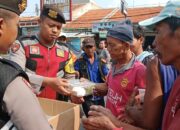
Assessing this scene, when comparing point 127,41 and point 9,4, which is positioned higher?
point 9,4

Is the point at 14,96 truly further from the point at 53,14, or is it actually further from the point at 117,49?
the point at 53,14

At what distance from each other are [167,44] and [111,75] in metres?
1.08

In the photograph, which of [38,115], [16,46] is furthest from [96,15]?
[38,115]

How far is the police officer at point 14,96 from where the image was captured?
1.06m

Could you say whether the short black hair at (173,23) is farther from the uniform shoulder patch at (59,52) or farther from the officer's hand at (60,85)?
the uniform shoulder patch at (59,52)

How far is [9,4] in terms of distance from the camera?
1.19 metres

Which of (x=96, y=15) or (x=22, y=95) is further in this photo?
(x=96, y=15)

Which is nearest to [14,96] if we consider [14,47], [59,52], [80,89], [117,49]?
[80,89]

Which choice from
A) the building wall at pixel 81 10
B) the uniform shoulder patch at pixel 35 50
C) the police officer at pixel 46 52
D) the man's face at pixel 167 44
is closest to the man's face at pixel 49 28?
the police officer at pixel 46 52

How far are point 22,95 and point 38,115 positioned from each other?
4.2 inches

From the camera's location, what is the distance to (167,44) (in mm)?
1421

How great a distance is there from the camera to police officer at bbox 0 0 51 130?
1.06 metres

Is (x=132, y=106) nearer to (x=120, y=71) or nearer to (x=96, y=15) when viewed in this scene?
(x=120, y=71)

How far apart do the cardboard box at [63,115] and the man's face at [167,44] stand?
2.33 feet
